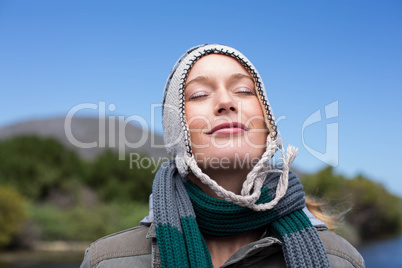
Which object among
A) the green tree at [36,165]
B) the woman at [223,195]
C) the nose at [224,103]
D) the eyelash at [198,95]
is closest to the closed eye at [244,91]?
the woman at [223,195]

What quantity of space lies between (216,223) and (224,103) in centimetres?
70

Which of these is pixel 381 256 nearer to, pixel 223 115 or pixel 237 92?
pixel 237 92

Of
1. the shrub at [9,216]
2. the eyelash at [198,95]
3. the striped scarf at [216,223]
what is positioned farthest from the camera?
the shrub at [9,216]

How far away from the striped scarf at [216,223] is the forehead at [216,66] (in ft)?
2.32

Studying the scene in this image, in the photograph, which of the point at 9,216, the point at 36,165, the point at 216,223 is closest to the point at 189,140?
the point at 216,223

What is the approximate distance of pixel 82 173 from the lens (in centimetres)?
3170

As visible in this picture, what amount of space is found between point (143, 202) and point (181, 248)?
28.8 metres

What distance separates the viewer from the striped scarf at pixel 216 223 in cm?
216

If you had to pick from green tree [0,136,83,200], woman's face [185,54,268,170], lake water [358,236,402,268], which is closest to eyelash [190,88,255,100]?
woman's face [185,54,268,170]

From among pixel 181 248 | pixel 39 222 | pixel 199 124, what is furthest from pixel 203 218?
pixel 39 222

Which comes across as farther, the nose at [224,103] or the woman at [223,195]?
the nose at [224,103]

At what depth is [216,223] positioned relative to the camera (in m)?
2.26

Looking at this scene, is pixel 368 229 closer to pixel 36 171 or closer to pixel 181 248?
pixel 36 171

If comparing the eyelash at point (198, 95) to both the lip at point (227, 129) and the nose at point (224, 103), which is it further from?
the lip at point (227, 129)
